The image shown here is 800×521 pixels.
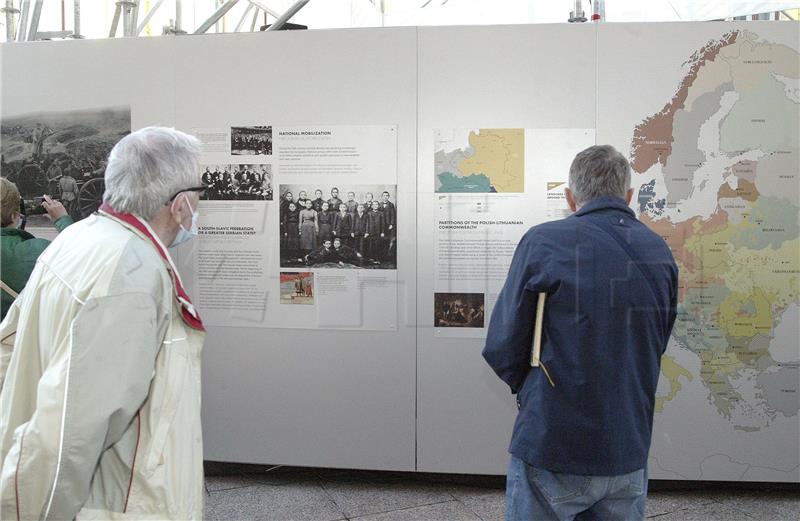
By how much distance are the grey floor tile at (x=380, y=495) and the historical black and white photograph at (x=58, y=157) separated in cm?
235

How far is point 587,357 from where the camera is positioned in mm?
2105

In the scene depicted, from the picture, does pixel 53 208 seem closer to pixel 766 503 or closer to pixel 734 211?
pixel 734 211

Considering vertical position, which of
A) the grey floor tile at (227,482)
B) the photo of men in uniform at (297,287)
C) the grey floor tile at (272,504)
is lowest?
the grey floor tile at (272,504)

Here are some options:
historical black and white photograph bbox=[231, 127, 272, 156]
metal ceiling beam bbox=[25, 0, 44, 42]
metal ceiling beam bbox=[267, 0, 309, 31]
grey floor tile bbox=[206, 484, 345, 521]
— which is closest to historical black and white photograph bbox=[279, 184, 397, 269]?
historical black and white photograph bbox=[231, 127, 272, 156]

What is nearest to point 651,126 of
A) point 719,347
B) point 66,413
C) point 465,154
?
point 465,154

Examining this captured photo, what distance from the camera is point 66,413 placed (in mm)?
1447

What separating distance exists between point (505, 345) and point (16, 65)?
3.75 m

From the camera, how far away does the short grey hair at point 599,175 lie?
89.4 inches

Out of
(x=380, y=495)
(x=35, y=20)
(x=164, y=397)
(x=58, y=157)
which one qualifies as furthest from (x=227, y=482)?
(x=35, y=20)

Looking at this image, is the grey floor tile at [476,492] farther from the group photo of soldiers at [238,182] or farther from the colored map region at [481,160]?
the group photo of soldiers at [238,182]

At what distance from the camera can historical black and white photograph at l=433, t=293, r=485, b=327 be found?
392 cm

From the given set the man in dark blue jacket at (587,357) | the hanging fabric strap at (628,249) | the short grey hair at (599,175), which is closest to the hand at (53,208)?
the man in dark blue jacket at (587,357)

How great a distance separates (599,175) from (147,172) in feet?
4.70

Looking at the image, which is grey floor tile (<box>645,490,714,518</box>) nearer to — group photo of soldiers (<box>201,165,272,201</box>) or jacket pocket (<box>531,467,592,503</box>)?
jacket pocket (<box>531,467,592,503</box>)
